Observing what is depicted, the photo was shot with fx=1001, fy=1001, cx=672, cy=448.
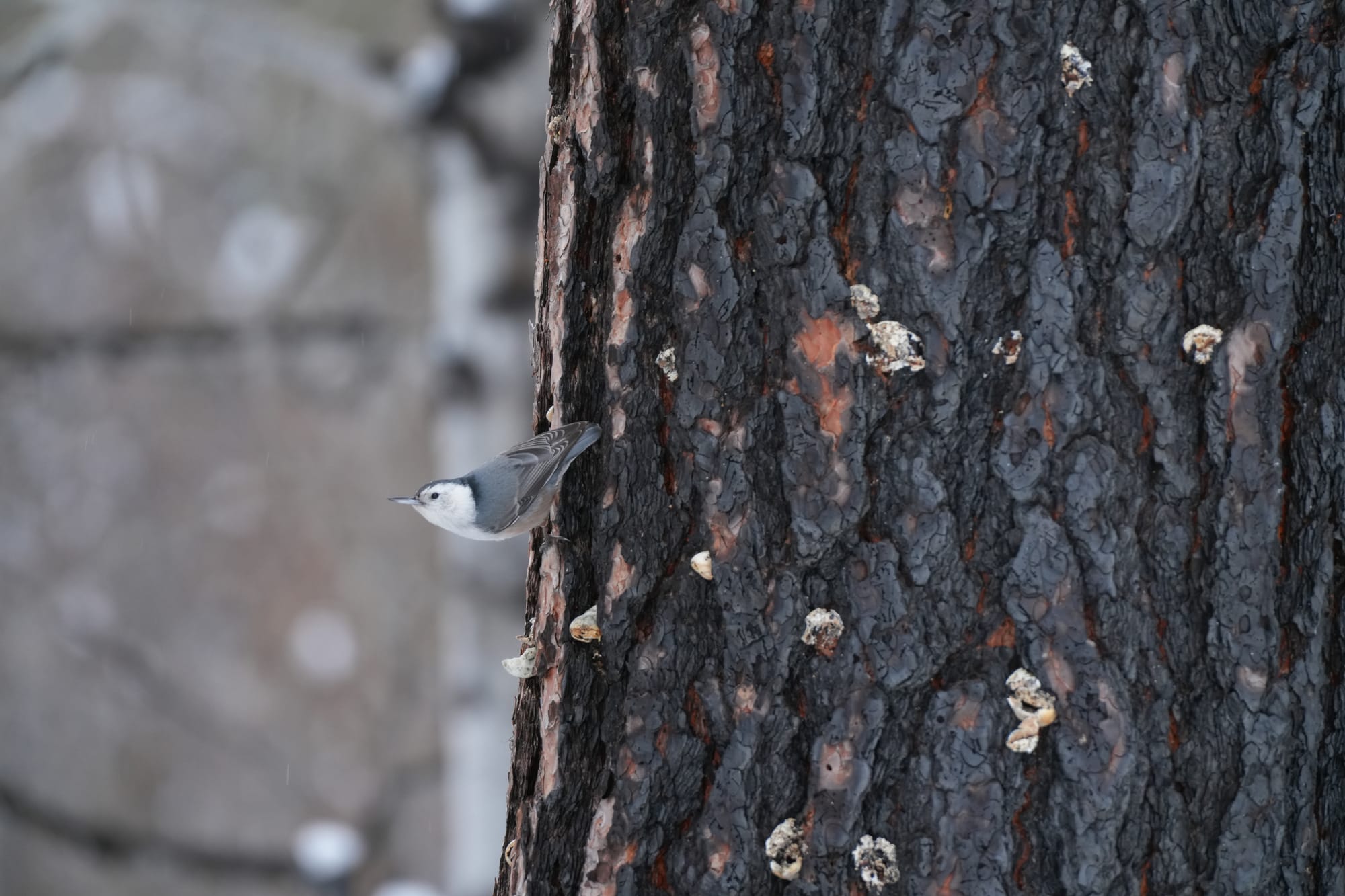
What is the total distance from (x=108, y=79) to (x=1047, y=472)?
2.36 metres

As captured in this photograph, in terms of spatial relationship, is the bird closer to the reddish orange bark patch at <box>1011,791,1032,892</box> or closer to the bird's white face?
the bird's white face

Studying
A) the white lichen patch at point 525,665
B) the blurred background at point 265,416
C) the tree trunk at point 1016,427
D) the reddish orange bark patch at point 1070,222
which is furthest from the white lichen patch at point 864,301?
the blurred background at point 265,416

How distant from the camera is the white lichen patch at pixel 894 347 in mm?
573

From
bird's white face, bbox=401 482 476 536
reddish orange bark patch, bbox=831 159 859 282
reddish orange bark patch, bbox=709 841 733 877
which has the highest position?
reddish orange bark patch, bbox=831 159 859 282

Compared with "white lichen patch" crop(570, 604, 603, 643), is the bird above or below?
above

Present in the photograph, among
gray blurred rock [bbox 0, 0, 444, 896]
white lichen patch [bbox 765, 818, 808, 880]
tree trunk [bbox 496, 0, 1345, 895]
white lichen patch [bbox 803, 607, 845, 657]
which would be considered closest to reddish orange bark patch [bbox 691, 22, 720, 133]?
tree trunk [bbox 496, 0, 1345, 895]

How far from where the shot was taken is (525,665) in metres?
0.71

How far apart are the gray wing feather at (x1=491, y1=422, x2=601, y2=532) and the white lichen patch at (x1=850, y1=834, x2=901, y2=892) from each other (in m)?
0.30

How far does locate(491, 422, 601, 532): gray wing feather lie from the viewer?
0.66 meters

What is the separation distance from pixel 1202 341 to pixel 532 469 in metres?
0.44

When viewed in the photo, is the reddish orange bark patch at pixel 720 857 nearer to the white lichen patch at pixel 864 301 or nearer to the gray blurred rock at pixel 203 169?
the white lichen patch at pixel 864 301

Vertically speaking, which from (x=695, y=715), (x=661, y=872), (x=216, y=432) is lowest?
(x=661, y=872)

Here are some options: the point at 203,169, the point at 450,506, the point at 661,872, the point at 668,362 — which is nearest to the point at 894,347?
the point at 668,362

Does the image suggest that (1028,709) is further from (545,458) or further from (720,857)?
(545,458)
